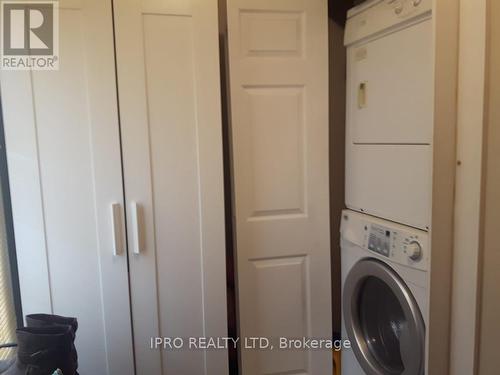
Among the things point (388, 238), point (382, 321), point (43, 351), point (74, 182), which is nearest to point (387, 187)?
point (388, 238)

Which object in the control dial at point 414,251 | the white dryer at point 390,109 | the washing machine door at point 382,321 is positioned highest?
the white dryer at point 390,109

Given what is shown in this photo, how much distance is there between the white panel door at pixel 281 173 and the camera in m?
1.70

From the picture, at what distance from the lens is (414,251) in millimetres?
1341

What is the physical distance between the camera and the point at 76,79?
1522 millimetres

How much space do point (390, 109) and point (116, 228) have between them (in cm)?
111

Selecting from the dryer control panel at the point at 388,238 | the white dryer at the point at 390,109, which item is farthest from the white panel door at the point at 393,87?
the dryer control panel at the point at 388,238

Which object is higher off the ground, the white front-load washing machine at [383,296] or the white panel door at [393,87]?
the white panel door at [393,87]

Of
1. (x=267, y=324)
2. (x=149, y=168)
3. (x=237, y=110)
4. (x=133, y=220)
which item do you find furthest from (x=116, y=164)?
(x=267, y=324)

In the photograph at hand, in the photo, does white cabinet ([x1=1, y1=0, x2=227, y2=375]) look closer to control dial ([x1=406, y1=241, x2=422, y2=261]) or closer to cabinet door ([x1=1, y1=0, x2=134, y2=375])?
cabinet door ([x1=1, y1=0, x2=134, y2=375])

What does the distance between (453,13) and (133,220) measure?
4.22ft

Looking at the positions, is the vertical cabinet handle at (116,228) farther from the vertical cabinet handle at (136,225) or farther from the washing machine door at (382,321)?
the washing machine door at (382,321)

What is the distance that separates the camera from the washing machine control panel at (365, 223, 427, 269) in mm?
1332

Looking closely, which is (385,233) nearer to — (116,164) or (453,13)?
(453,13)

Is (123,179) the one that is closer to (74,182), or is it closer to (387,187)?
(74,182)
